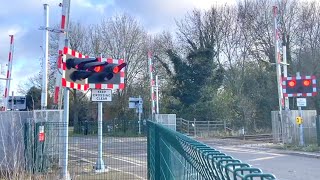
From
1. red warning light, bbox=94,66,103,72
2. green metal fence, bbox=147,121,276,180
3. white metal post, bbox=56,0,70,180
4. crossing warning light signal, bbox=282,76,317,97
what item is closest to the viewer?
green metal fence, bbox=147,121,276,180

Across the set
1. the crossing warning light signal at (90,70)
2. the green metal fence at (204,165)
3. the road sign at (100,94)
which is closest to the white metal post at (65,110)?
the crossing warning light signal at (90,70)

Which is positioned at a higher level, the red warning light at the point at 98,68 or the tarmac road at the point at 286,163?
the red warning light at the point at 98,68

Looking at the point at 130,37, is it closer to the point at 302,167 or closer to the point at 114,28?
the point at 114,28

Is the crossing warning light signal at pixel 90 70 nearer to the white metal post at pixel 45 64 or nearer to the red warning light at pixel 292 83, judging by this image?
the white metal post at pixel 45 64

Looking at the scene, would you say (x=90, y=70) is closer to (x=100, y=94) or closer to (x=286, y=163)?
Result: (x=100, y=94)

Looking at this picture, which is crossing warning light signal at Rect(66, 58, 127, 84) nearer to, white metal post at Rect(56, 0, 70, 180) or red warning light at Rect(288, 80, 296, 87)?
white metal post at Rect(56, 0, 70, 180)

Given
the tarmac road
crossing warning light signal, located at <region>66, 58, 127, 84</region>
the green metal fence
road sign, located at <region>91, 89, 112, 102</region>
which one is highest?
crossing warning light signal, located at <region>66, 58, 127, 84</region>

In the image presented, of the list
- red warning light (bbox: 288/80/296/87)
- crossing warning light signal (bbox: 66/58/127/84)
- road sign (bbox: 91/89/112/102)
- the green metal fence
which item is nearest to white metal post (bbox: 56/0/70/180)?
crossing warning light signal (bbox: 66/58/127/84)

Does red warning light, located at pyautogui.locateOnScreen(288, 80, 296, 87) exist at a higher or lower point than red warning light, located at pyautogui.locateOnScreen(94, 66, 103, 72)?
higher

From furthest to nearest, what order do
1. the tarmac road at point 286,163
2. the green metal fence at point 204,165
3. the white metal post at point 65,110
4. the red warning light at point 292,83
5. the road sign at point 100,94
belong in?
the red warning light at point 292,83, the tarmac road at point 286,163, the road sign at point 100,94, the white metal post at point 65,110, the green metal fence at point 204,165

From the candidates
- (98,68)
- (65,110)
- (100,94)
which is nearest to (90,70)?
(98,68)

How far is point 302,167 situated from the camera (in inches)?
605

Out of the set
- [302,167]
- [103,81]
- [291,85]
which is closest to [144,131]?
[103,81]

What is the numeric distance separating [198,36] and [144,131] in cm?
3474
